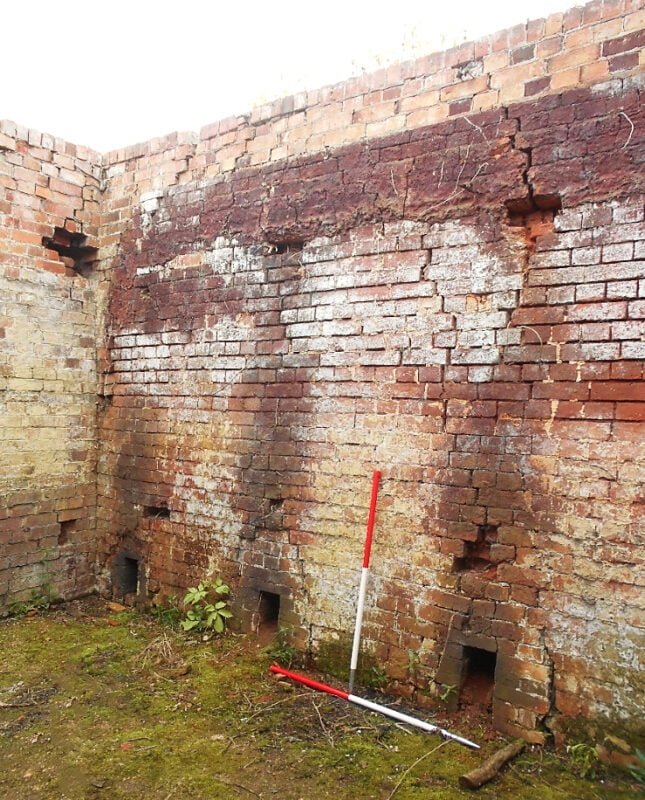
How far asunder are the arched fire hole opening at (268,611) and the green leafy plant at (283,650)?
0.17m

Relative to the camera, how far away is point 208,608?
4.47 m

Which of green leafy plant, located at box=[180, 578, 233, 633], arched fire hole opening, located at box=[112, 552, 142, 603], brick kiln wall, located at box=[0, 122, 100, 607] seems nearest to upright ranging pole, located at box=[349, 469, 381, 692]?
green leafy plant, located at box=[180, 578, 233, 633]

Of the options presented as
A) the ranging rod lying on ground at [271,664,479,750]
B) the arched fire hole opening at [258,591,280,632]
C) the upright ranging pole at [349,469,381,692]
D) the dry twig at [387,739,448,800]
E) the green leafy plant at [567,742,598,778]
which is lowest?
the dry twig at [387,739,448,800]

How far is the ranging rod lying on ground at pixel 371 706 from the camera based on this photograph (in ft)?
10.4

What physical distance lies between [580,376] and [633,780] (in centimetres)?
199

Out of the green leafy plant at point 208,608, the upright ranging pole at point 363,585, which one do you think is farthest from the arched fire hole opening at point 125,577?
the upright ranging pole at point 363,585

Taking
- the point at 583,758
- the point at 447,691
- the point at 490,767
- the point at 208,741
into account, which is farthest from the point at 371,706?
the point at 583,758

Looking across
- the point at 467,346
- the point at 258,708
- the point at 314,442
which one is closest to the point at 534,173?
the point at 467,346

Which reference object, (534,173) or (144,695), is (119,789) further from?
(534,173)

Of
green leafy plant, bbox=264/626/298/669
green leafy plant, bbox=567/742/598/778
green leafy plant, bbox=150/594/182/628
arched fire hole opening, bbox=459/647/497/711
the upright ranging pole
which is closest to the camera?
green leafy plant, bbox=567/742/598/778

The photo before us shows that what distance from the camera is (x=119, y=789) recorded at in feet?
9.08

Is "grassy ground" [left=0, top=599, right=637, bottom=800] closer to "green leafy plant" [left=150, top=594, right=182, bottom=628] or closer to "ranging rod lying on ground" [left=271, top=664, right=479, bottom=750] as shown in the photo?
"ranging rod lying on ground" [left=271, top=664, right=479, bottom=750]

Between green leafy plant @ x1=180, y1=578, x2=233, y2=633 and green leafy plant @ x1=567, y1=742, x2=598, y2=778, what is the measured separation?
2.46 metres

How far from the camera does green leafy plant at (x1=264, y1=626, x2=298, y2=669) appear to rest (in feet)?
→ 13.1
